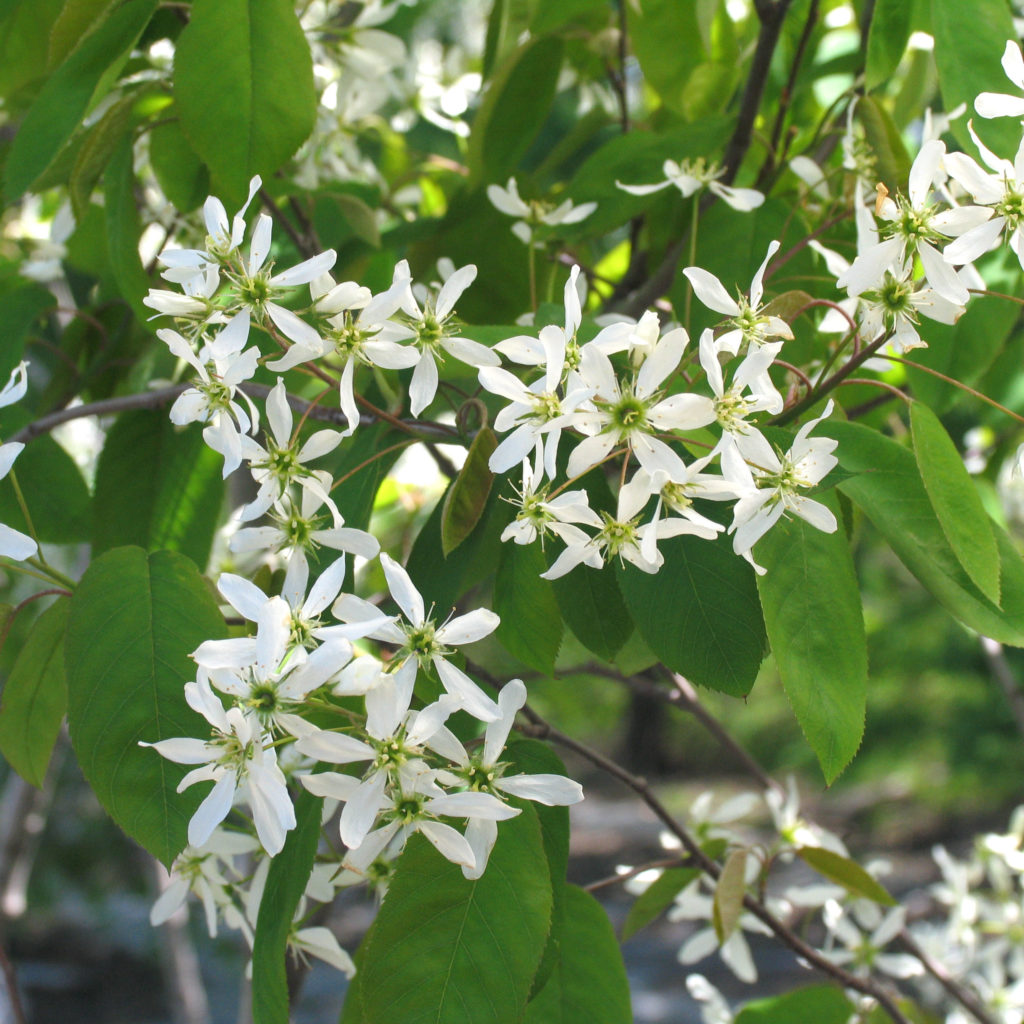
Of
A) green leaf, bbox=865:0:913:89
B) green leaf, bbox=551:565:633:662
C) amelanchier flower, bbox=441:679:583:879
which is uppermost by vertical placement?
green leaf, bbox=865:0:913:89

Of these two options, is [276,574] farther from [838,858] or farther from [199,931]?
[199,931]

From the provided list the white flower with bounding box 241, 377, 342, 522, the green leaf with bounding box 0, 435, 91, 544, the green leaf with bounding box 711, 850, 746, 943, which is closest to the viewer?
the white flower with bounding box 241, 377, 342, 522

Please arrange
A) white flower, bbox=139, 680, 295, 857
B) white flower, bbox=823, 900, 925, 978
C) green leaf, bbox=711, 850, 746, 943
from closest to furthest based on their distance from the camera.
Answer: white flower, bbox=139, 680, 295, 857, green leaf, bbox=711, 850, 746, 943, white flower, bbox=823, 900, 925, 978

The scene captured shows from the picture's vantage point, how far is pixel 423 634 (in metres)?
0.68

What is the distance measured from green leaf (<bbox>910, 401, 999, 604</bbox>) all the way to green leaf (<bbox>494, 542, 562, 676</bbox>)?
0.26 meters

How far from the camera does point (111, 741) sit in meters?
0.67

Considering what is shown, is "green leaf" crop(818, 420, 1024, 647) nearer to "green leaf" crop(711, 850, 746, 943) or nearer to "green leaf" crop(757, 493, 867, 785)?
"green leaf" crop(757, 493, 867, 785)

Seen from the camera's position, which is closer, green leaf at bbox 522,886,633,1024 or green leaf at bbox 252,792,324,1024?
green leaf at bbox 252,792,324,1024

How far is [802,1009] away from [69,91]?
3.77 ft

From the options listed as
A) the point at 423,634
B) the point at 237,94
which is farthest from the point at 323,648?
the point at 237,94

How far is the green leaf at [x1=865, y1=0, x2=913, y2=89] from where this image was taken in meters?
0.91

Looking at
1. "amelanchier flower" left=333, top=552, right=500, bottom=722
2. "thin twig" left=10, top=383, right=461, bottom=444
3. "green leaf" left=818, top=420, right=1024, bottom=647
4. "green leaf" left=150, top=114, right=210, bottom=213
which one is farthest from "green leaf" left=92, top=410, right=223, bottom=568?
"green leaf" left=818, top=420, right=1024, bottom=647

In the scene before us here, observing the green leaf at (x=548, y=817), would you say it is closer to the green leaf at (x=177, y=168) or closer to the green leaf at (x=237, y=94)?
the green leaf at (x=237, y=94)

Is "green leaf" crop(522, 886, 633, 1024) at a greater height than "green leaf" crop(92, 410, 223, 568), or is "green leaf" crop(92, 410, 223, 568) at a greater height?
"green leaf" crop(92, 410, 223, 568)
